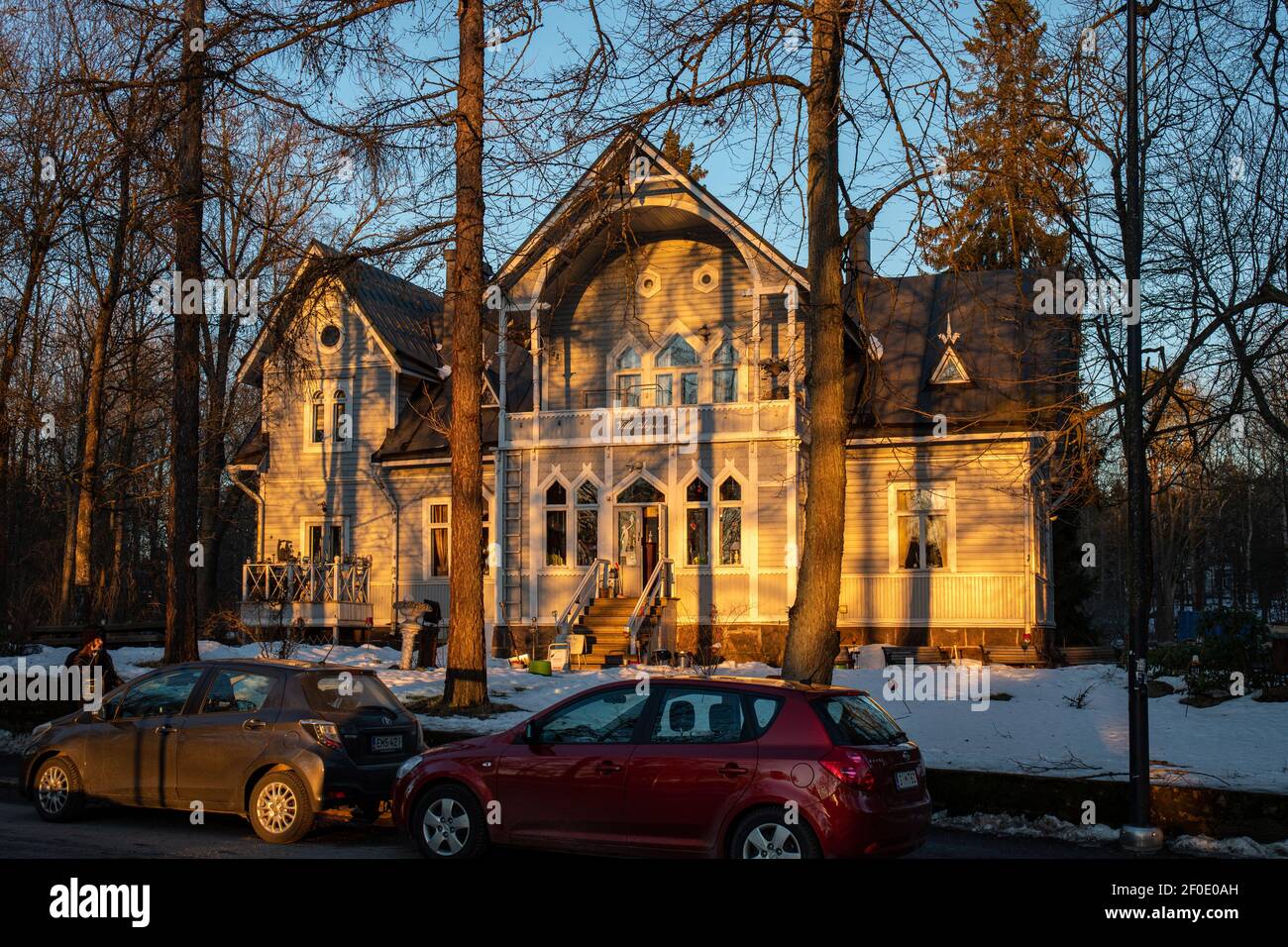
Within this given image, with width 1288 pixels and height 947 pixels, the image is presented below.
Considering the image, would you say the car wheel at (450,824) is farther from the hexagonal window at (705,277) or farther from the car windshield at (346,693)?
the hexagonal window at (705,277)

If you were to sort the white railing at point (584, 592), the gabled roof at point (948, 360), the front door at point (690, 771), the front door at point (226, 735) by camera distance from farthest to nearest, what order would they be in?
the gabled roof at point (948, 360) → the white railing at point (584, 592) → the front door at point (226, 735) → the front door at point (690, 771)

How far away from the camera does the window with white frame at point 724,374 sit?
1156 inches

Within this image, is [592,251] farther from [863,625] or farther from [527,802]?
[527,802]

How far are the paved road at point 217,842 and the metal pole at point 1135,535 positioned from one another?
1.23ft

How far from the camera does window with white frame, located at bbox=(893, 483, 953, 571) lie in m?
29.1

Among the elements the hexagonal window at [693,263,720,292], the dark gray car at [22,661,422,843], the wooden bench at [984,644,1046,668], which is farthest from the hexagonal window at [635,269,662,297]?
the dark gray car at [22,661,422,843]

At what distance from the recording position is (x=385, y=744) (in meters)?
11.5

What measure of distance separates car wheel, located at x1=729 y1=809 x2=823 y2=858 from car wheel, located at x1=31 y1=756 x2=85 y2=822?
260 inches

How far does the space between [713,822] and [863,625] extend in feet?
68.0

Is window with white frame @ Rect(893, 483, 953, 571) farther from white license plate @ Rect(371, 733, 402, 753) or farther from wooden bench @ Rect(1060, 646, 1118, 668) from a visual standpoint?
white license plate @ Rect(371, 733, 402, 753)

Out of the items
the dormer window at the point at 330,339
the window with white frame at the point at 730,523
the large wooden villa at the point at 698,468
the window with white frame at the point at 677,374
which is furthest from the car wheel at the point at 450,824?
the dormer window at the point at 330,339

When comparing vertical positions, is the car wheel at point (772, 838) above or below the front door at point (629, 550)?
below

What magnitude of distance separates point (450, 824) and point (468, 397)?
8.29 metres

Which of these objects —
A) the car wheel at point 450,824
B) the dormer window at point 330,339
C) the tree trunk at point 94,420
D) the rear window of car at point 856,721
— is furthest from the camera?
the dormer window at point 330,339
